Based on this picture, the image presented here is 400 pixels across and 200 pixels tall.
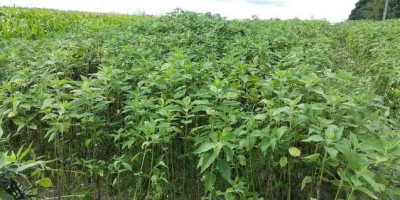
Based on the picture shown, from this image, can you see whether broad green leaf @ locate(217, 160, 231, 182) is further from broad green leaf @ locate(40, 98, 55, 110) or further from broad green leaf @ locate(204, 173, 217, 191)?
broad green leaf @ locate(40, 98, 55, 110)

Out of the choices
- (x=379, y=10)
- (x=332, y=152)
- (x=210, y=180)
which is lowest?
(x=210, y=180)

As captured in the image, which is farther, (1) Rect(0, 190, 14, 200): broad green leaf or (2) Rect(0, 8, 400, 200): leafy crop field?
(2) Rect(0, 8, 400, 200): leafy crop field

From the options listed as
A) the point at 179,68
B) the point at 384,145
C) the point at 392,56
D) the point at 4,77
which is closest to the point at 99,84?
the point at 179,68

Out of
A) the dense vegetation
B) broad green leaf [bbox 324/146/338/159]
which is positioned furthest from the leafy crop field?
the dense vegetation

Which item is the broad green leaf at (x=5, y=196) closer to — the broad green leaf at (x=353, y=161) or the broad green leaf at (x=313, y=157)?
the broad green leaf at (x=313, y=157)

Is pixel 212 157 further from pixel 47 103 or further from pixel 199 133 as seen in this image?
pixel 47 103

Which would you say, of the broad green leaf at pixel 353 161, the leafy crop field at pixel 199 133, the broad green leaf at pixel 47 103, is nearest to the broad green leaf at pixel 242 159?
the leafy crop field at pixel 199 133

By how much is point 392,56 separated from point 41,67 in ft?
11.5

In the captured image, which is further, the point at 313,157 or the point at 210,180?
the point at 210,180

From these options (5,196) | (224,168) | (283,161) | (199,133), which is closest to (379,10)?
(199,133)

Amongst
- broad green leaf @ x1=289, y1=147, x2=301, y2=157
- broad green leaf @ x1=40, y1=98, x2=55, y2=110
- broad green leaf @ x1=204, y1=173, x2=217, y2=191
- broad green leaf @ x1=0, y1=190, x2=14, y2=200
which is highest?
broad green leaf @ x1=40, y1=98, x2=55, y2=110

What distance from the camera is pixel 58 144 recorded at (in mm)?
2176

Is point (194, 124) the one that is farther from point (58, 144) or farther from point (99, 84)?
point (58, 144)

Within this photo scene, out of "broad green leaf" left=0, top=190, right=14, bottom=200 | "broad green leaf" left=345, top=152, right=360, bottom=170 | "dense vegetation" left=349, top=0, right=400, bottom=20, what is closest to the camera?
"broad green leaf" left=0, top=190, right=14, bottom=200
